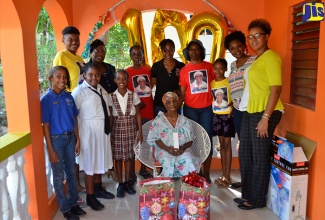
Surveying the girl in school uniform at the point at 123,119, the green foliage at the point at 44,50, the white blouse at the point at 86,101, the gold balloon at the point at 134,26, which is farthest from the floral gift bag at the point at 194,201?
the green foliage at the point at 44,50

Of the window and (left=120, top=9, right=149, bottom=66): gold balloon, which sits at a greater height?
(left=120, top=9, right=149, bottom=66): gold balloon

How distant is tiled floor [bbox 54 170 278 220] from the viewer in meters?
2.70

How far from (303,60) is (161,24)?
1609 millimetres

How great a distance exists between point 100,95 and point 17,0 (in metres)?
1.01

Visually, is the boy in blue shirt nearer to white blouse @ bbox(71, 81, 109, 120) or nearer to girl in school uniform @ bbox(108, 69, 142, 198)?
white blouse @ bbox(71, 81, 109, 120)

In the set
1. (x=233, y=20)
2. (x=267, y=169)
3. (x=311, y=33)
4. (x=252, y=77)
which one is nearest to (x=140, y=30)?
(x=233, y=20)

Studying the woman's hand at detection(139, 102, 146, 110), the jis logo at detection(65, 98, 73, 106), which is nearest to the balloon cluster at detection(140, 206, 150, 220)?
the jis logo at detection(65, 98, 73, 106)

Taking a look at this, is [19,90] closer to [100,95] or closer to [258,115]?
[100,95]

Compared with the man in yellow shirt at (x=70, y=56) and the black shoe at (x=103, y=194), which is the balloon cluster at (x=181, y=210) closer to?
the black shoe at (x=103, y=194)

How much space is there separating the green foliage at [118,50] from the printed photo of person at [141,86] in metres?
2.54

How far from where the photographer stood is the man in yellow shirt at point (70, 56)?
2847mm

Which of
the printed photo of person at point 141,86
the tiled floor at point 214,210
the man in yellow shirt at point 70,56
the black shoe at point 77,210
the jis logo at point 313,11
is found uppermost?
the jis logo at point 313,11

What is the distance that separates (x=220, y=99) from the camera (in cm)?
314

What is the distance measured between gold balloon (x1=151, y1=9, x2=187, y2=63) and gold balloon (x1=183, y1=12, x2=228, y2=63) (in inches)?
3.6
